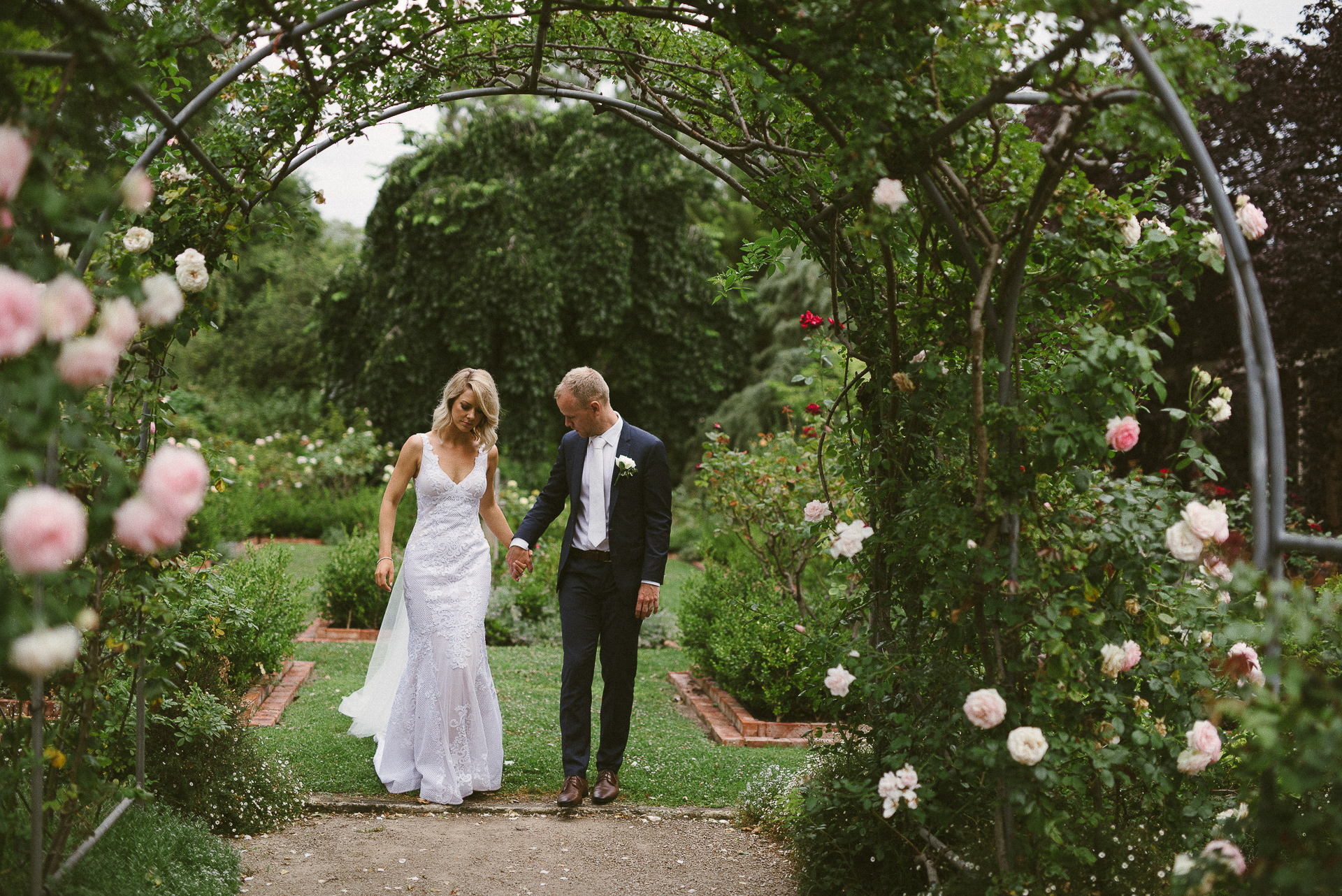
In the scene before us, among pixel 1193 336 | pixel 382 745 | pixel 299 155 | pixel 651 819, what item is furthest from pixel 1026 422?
pixel 1193 336

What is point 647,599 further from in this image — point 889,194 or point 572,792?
point 889,194

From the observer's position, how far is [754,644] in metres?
5.45

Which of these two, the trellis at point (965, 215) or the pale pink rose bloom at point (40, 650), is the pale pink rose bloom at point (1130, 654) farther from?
the pale pink rose bloom at point (40, 650)

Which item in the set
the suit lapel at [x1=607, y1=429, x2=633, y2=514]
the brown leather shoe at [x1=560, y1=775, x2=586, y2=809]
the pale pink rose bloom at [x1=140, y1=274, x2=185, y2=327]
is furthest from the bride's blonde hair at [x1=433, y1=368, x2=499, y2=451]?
the pale pink rose bloom at [x1=140, y1=274, x2=185, y2=327]

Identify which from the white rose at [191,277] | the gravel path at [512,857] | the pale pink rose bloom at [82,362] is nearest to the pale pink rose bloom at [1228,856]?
the gravel path at [512,857]

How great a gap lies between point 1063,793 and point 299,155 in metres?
3.37

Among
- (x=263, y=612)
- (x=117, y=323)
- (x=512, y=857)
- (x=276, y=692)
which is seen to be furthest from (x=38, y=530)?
(x=276, y=692)

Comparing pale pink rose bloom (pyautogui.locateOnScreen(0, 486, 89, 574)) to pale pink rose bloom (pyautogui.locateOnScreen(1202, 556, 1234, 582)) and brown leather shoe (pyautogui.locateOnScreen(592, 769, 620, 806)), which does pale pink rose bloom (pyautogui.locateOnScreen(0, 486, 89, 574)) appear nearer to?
pale pink rose bloom (pyautogui.locateOnScreen(1202, 556, 1234, 582))

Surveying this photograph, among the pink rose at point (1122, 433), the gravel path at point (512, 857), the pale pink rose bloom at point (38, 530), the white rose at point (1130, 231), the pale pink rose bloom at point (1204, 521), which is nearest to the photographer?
the pale pink rose bloom at point (38, 530)

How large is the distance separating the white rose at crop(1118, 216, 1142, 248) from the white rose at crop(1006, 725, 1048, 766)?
135 centimetres

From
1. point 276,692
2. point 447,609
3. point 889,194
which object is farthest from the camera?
point 276,692

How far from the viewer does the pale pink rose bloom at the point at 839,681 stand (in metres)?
2.73

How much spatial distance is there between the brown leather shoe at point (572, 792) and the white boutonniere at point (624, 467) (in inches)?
53.1

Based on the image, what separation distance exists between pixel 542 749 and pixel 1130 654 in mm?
3321
